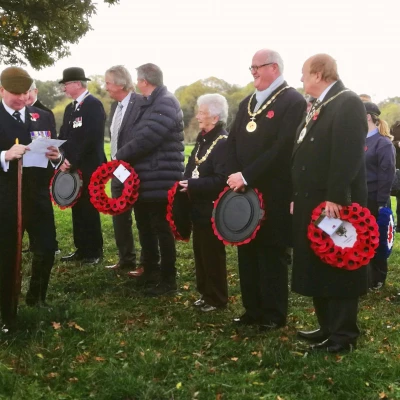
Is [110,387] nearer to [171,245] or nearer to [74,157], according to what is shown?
[171,245]

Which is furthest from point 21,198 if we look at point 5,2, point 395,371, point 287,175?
point 5,2

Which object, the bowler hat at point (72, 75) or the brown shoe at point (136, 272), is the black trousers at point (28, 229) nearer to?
the brown shoe at point (136, 272)

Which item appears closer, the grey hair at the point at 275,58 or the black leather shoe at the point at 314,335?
the black leather shoe at the point at 314,335

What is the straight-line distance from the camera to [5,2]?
12.2 meters

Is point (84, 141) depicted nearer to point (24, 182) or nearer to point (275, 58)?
point (24, 182)

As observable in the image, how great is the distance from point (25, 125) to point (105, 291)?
2.24 meters

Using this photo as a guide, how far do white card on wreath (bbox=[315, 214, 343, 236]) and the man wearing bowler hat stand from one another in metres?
4.14

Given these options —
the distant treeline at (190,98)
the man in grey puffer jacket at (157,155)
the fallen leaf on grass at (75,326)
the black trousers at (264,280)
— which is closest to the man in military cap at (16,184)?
the fallen leaf on grass at (75,326)

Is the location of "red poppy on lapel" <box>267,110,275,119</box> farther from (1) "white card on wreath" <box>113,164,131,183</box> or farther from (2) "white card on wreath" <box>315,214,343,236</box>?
(1) "white card on wreath" <box>113,164,131,183</box>

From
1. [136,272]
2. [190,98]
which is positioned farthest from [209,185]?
[190,98]

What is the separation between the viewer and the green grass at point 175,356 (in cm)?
406

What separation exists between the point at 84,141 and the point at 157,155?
1.66 m

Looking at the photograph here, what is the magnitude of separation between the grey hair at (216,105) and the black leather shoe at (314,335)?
2222 mm

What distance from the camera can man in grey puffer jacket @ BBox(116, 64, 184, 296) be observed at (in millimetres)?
6457
